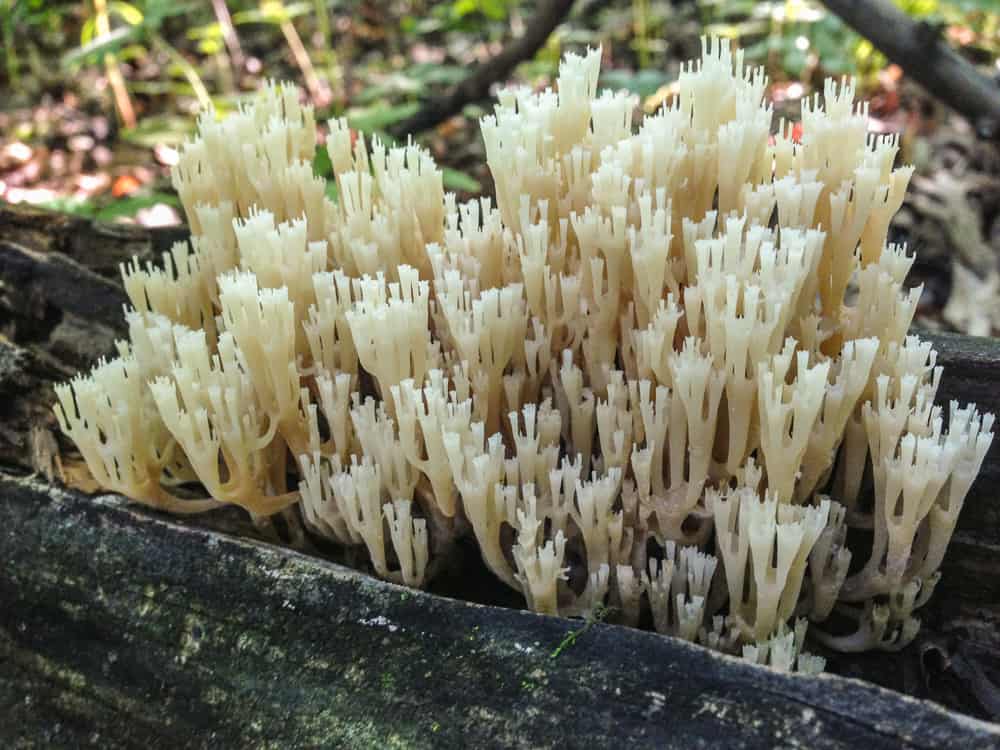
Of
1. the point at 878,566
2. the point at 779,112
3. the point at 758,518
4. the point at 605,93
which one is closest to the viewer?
the point at 758,518

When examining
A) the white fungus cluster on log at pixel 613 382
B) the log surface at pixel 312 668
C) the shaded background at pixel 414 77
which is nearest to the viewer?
the log surface at pixel 312 668

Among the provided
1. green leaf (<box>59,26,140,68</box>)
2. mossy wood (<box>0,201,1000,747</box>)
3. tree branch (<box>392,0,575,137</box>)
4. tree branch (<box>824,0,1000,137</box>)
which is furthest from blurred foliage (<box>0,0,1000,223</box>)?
mossy wood (<box>0,201,1000,747</box>)

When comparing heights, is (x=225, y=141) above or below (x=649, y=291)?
above

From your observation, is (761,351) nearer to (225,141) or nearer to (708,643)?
(708,643)

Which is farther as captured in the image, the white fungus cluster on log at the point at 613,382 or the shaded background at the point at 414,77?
the shaded background at the point at 414,77

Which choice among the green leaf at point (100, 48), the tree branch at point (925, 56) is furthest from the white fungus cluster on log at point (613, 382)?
the green leaf at point (100, 48)

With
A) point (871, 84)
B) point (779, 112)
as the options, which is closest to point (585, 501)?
point (779, 112)

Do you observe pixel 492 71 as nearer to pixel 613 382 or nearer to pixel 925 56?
pixel 925 56

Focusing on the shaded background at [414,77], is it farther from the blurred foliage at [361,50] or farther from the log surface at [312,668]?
the log surface at [312,668]
